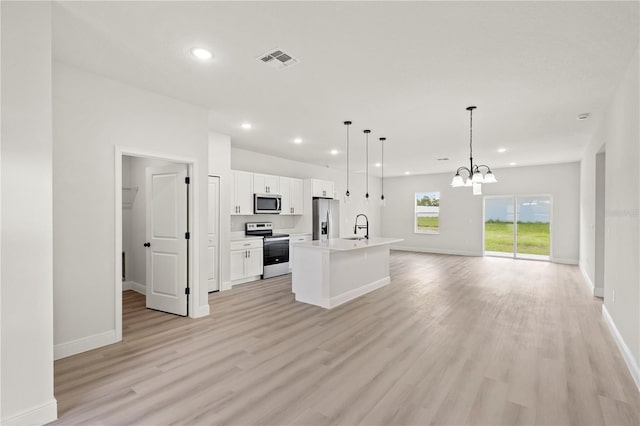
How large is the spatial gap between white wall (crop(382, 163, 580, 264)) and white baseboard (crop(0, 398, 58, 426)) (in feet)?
34.1

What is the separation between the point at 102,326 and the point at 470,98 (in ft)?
16.3

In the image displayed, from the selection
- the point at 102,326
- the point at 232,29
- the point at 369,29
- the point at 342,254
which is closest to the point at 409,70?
the point at 369,29

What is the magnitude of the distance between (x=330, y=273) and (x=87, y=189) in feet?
10.4

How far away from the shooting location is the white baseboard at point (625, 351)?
2.58m

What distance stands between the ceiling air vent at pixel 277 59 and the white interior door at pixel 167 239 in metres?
1.98

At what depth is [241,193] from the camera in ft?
20.6

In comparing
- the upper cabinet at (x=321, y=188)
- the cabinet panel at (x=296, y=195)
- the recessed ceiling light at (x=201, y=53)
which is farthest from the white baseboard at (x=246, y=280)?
the recessed ceiling light at (x=201, y=53)

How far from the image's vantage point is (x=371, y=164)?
29.1 feet

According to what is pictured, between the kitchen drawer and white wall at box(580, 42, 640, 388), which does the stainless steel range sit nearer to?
the kitchen drawer

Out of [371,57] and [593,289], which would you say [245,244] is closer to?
[371,57]

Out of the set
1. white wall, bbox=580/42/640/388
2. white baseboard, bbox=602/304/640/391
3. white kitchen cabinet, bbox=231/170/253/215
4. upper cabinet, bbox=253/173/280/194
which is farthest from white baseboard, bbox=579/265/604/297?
white kitchen cabinet, bbox=231/170/253/215

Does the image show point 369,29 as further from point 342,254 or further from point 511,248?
point 511,248

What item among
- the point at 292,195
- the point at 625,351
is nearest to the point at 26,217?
the point at 625,351

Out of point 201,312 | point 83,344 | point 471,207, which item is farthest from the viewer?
point 471,207
